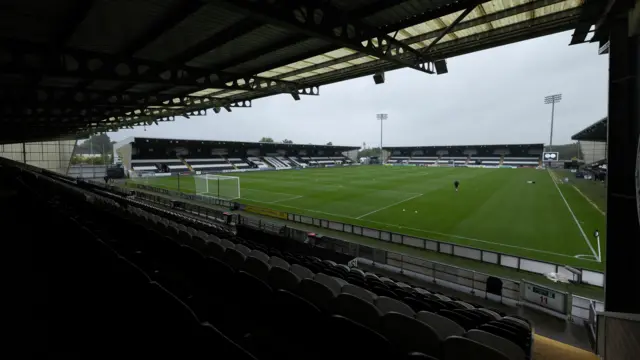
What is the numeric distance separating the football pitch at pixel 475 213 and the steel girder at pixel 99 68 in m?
11.9

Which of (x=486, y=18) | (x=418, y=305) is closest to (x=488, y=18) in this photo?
(x=486, y=18)

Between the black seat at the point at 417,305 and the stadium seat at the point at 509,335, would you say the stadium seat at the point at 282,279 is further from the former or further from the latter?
the stadium seat at the point at 509,335

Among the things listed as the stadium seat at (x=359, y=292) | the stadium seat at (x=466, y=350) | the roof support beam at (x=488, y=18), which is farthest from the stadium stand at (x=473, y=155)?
the stadium seat at (x=466, y=350)

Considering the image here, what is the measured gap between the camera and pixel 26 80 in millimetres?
9633

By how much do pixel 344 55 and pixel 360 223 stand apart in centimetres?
1189

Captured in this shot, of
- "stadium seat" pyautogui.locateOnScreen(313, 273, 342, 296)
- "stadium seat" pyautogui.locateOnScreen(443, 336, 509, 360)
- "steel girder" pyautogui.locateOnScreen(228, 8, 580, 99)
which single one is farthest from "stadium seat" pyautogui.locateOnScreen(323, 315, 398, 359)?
"steel girder" pyautogui.locateOnScreen(228, 8, 580, 99)

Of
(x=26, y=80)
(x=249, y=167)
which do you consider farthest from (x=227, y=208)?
(x=249, y=167)

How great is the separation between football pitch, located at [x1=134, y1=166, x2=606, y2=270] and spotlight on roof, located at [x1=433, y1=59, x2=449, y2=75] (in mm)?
9045

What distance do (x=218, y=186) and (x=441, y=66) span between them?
2342 centimetres

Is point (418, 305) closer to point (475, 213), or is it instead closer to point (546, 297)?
point (546, 297)

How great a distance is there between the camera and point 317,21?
5.84 metres

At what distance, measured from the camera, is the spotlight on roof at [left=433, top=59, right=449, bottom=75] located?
27.1 ft

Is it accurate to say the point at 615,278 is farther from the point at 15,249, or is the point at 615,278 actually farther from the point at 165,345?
the point at 15,249

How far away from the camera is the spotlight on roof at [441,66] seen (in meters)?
8.27
